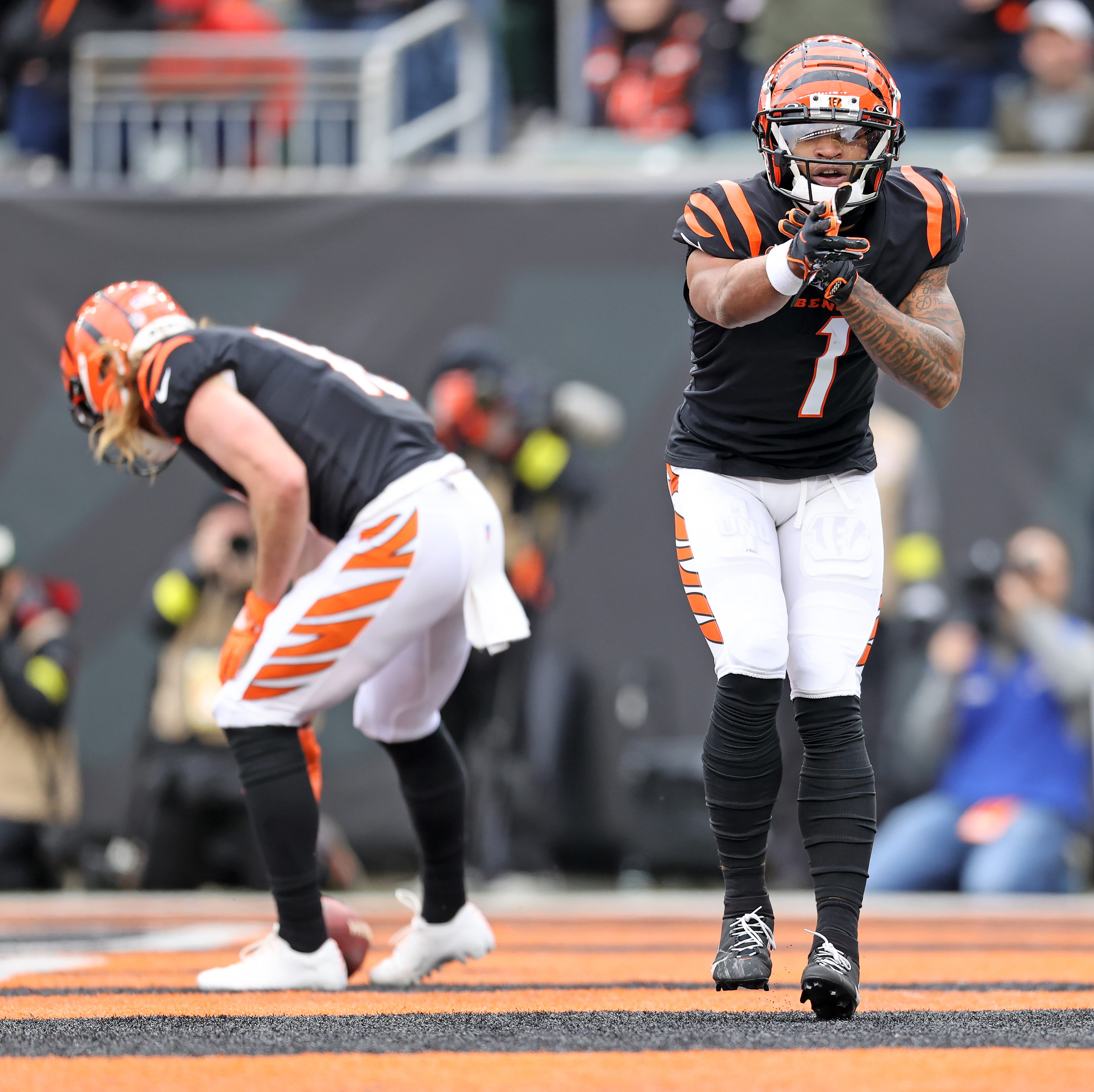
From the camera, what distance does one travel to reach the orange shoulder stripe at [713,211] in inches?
126

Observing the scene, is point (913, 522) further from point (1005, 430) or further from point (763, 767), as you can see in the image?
point (763, 767)

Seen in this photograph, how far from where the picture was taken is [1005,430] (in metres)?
7.91

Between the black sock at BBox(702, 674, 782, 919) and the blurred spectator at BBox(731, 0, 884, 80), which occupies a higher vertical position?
the blurred spectator at BBox(731, 0, 884, 80)

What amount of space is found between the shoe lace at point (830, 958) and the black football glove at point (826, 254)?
1.14m

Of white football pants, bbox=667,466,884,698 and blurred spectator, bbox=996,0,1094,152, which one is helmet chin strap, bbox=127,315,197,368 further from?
blurred spectator, bbox=996,0,1094,152

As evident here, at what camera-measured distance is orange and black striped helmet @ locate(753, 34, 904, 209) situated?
3133mm

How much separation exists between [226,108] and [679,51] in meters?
2.40

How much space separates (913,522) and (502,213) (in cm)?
246

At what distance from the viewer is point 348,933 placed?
3988 mm

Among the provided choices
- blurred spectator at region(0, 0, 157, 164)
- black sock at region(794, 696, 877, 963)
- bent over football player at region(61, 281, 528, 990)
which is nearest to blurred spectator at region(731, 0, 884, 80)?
blurred spectator at region(0, 0, 157, 164)

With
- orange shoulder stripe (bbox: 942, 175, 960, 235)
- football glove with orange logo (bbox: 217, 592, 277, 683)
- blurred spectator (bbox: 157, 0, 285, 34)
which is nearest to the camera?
orange shoulder stripe (bbox: 942, 175, 960, 235)

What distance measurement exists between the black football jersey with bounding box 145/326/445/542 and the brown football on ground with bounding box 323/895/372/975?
90 cm

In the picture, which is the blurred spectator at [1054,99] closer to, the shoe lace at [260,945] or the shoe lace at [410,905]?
the shoe lace at [410,905]

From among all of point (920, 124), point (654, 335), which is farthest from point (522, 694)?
point (920, 124)
